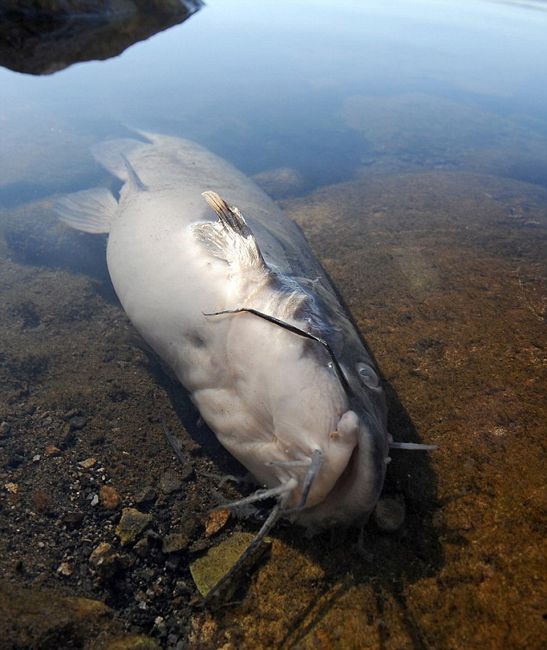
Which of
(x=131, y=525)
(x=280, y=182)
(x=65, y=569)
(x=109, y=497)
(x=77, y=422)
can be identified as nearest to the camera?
(x=65, y=569)

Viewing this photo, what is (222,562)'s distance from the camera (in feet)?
6.97

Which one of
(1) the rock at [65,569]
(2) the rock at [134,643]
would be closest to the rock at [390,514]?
(2) the rock at [134,643]

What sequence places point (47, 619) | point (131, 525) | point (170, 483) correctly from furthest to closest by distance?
point (170, 483), point (131, 525), point (47, 619)

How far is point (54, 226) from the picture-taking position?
617cm

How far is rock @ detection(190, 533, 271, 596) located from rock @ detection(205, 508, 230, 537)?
74 millimetres

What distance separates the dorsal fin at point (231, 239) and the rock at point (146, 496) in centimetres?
140

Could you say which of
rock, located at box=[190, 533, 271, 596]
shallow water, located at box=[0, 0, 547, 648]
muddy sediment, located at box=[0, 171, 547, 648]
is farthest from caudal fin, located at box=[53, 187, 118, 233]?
rock, located at box=[190, 533, 271, 596]

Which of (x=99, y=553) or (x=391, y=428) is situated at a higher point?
(x=391, y=428)

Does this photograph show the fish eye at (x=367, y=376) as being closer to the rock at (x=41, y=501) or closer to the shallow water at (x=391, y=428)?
the shallow water at (x=391, y=428)

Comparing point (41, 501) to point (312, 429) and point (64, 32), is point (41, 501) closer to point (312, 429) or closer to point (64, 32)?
point (312, 429)

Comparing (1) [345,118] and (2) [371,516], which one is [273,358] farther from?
(1) [345,118]

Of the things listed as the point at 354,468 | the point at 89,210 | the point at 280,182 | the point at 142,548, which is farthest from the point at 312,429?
the point at 280,182

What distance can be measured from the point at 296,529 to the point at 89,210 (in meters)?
4.10

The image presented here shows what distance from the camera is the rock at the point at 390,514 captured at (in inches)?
81.6
